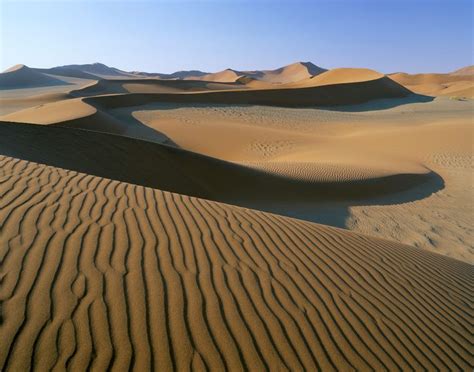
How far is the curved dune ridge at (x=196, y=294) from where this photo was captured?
90.7 inches

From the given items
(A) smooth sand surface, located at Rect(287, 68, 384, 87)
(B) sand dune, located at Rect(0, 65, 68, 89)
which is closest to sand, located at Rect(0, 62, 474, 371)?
(A) smooth sand surface, located at Rect(287, 68, 384, 87)

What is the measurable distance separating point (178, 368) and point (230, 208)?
300cm

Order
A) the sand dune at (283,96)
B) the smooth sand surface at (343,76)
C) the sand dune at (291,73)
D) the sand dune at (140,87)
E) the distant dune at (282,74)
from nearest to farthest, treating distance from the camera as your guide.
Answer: the sand dune at (283,96) < the sand dune at (140,87) < the smooth sand surface at (343,76) < the distant dune at (282,74) < the sand dune at (291,73)

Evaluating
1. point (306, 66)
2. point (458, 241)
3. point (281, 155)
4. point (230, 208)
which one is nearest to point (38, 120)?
point (281, 155)

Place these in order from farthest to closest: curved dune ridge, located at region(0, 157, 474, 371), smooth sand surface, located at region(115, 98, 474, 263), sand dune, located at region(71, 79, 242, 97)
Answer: sand dune, located at region(71, 79, 242, 97), smooth sand surface, located at region(115, 98, 474, 263), curved dune ridge, located at region(0, 157, 474, 371)

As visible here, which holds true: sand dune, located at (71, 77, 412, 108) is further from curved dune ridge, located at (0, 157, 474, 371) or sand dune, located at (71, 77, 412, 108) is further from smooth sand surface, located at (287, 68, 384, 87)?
curved dune ridge, located at (0, 157, 474, 371)

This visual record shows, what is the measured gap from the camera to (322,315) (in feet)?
9.78

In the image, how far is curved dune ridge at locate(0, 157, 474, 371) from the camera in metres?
2.30

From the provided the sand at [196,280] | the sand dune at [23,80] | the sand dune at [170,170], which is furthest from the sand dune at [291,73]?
the sand at [196,280]

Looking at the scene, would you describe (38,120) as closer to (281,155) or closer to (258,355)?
(281,155)

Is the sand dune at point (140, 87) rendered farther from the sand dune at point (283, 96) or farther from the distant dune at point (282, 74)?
the distant dune at point (282, 74)

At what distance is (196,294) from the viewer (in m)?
2.83

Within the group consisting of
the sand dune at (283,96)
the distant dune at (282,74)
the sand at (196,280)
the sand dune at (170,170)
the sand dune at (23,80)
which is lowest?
the distant dune at (282,74)

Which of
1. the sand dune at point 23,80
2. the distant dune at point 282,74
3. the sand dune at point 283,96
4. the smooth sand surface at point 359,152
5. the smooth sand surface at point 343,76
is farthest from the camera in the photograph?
the distant dune at point 282,74
